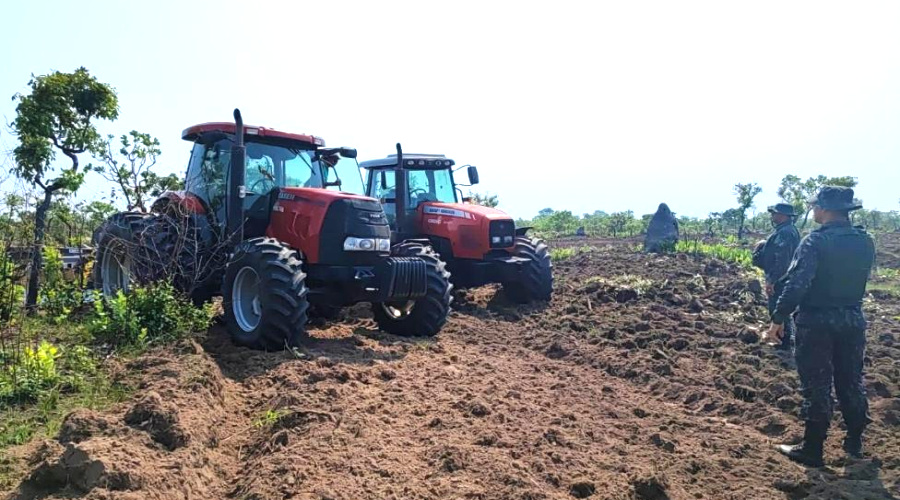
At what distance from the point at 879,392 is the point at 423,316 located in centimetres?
451

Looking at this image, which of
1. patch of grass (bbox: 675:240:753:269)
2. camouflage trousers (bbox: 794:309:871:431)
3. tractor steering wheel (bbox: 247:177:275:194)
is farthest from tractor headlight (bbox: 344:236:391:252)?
patch of grass (bbox: 675:240:753:269)

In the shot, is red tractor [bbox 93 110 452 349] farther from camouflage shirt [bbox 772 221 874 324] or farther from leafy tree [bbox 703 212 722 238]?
leafy tree [bbox 703 212 722 238]

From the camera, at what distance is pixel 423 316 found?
24.5 ft

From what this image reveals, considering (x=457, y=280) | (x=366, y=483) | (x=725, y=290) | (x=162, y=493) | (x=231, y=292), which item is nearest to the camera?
(x=162, y=493)

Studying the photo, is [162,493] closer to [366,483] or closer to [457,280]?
[366,483]

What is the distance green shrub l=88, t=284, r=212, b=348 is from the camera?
18.9ft

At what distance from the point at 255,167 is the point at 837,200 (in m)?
5.44

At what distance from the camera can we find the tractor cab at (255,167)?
7094 mm

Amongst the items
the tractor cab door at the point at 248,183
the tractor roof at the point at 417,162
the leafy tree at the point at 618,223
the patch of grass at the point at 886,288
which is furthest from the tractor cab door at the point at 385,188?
the leafy tree at the point at 618,223

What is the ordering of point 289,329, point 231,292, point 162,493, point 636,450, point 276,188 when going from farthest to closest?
1. point 276,188
2. point 231,292
3. point 289,329
4. point 636,450
5. point 162,493

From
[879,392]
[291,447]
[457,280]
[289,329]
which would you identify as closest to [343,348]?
[289,329]

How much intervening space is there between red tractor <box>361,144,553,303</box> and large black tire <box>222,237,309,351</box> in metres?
3.40

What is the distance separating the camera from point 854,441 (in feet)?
15.5

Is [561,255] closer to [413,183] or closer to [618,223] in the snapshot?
[413,183]
